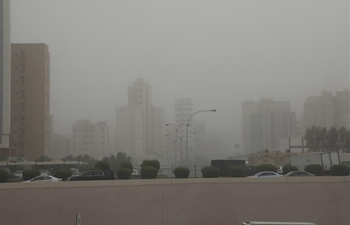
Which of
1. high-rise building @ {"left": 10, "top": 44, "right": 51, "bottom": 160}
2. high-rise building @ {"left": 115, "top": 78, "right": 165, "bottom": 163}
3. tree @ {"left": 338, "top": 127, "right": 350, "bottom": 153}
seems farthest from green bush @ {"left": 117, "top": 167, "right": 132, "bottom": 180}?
tree @ {"left": 338, "top": 127, "right": 350, "bottom": 153}

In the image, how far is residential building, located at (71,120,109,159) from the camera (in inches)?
1324

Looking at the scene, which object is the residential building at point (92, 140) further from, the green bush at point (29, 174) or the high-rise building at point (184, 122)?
the green bush at point (29, 174)

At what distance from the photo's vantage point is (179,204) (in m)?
19.6

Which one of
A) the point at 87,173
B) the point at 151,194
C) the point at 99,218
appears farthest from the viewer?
the point at 87,173

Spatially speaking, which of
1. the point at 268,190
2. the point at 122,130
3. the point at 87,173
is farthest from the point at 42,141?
the point at 268,190

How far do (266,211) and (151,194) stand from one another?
4.97 m

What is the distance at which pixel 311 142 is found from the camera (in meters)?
40.8

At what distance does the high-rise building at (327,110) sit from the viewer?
3203cm

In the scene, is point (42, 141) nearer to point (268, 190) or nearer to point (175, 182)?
point (175, 182)

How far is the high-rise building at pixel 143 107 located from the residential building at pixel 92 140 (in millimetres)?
2721

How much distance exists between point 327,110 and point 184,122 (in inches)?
418

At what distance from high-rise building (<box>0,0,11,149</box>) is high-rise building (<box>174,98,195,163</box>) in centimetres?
1550

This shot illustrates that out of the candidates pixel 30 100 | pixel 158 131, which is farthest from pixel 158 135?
pixel 30 100

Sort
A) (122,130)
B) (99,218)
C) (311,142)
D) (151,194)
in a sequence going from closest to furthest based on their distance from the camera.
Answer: (99,218) → (151,194) → (122,130) → (311,142)
